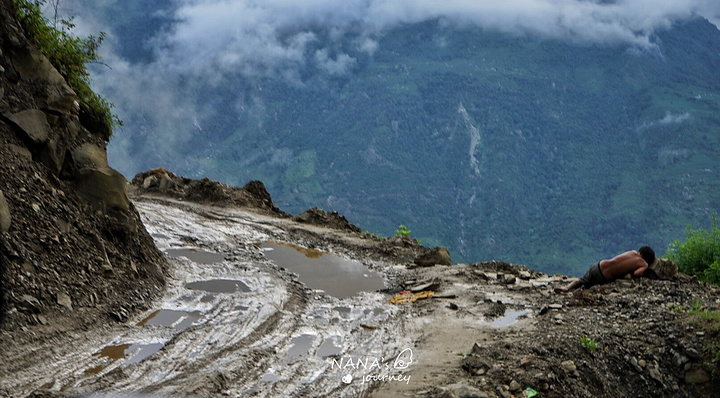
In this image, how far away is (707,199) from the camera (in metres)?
86.8

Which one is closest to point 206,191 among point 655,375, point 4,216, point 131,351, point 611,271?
point 4,216

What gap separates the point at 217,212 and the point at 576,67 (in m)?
121

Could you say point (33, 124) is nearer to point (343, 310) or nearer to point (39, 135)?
point (39, 135)

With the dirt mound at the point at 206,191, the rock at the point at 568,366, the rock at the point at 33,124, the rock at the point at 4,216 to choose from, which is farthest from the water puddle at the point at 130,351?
the dirt mound at the point at 206,191

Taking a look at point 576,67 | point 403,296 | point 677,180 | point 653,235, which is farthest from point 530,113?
point 403,296

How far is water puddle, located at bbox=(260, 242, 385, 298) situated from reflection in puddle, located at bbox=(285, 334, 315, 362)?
278cm

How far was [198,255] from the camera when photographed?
12539mm

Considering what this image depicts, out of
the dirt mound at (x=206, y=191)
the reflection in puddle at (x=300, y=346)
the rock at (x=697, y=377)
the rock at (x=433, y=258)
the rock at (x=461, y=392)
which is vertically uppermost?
the dirt mound at (x=206, y=191)

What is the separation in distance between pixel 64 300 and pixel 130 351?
127 centimetres

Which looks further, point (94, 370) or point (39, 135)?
point (39, 135)

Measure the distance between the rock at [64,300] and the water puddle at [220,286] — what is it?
8.45 ft

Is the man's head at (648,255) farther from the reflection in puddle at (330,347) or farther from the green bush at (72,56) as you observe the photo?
the green bush at (72,56)

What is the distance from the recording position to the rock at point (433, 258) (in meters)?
14.1

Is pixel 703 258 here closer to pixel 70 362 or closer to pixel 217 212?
pixel 217 212
